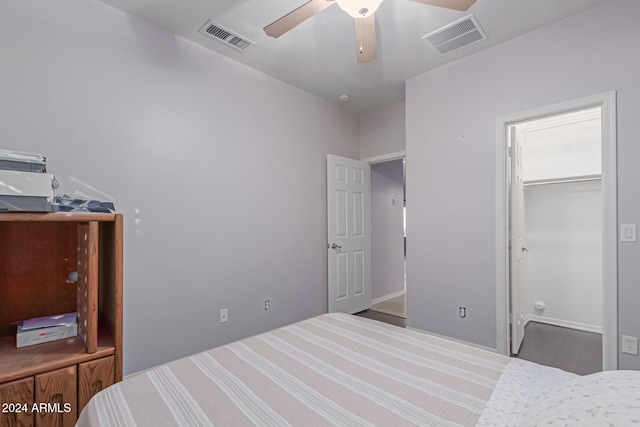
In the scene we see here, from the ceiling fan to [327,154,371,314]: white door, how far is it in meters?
1.87

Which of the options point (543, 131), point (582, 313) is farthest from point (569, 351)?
point (543, 131)

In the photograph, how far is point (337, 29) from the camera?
7.64ft

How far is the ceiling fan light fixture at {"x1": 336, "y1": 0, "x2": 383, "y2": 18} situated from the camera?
1.43 metres

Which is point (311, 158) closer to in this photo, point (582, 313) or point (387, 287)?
point (387, 287)

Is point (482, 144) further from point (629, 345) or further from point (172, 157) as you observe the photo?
point (172, 157)

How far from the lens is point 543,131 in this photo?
3.42 meters

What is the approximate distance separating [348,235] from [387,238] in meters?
1.18

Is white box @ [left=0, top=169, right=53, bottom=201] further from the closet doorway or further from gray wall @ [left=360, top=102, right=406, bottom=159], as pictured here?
the closet doorway

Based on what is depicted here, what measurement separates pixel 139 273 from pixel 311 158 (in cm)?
209

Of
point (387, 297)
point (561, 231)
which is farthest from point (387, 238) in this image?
point (561, 231)

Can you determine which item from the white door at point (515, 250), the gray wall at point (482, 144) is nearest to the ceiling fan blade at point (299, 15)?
the gray wall at point (482, 144)

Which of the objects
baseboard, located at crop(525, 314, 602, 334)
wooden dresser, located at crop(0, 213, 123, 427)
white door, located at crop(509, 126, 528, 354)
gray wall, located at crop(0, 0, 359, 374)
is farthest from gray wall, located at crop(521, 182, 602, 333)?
wooden dresser, located at crop(0, 213, 123, 427)

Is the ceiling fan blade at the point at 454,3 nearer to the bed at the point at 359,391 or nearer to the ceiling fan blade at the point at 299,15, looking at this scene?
the ceiling fan blade at the point at 299,15

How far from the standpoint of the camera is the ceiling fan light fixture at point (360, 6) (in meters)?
1.43
